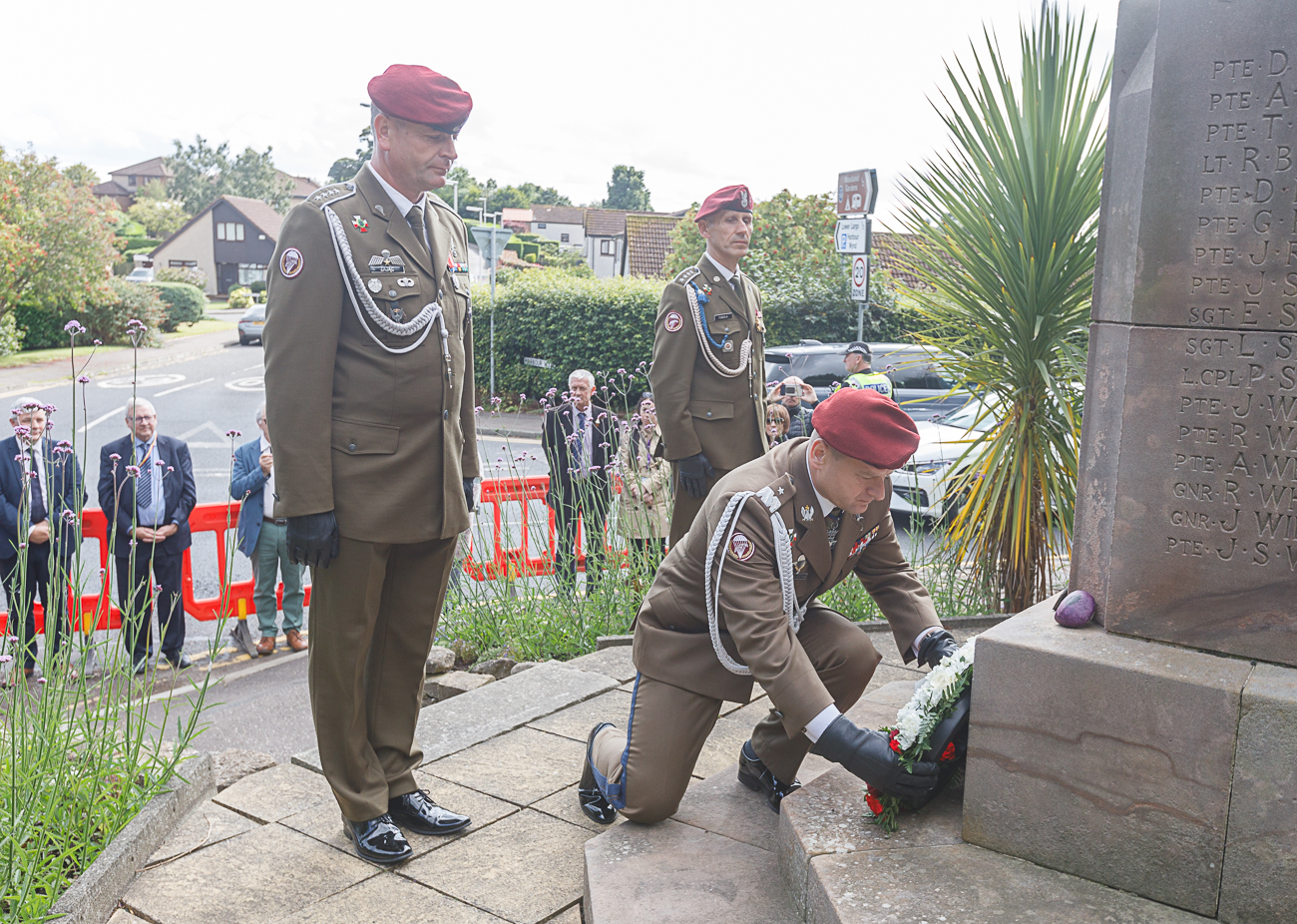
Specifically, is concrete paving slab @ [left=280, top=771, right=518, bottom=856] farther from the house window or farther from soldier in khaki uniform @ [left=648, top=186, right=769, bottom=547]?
the house window

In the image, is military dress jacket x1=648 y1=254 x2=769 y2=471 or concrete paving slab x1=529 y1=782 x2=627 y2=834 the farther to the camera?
military dress jacket x1=648 y1=254 x2=769 y2=471

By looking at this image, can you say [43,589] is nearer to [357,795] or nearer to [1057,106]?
[357,795]

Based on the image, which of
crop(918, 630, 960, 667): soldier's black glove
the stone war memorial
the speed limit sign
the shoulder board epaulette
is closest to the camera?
the stone war memorial

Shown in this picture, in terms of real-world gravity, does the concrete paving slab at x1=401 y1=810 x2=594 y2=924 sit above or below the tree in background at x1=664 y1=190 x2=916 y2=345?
below

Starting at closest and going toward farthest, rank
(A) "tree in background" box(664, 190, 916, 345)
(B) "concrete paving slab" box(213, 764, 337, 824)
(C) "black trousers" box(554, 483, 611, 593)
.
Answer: (B) "concrete paving slab" box(213, 764, 337, 824) < (C) "black trousers" box(554, 483, 611, 593) < (A) "tree in background" box(664, 190, 916, 345)

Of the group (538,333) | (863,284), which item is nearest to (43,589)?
(863,284)

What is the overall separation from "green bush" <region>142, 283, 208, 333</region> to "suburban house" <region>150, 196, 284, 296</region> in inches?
1272

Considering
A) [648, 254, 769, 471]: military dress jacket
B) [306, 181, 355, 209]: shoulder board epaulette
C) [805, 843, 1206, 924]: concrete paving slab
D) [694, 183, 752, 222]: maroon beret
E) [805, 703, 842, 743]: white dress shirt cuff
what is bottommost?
[805, 843, 1206, 924]: concrete paving slab

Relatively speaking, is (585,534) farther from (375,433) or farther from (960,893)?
(960,893)

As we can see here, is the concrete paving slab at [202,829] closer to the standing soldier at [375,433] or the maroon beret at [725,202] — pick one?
the standing soldier at [375,433]

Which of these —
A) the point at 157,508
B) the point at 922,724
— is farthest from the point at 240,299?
the point at 922,724

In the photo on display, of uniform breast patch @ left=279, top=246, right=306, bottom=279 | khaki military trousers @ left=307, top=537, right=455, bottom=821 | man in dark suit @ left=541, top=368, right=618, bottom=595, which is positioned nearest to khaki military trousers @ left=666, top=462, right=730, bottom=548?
man in dark suit @ left=541, top=368, right=618, bottom=595

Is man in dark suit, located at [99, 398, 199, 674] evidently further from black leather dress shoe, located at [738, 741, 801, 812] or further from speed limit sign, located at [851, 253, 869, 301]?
speed limit sign, located at [851, 253, 869, 301]

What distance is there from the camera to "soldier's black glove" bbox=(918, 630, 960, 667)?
308 centimetres
